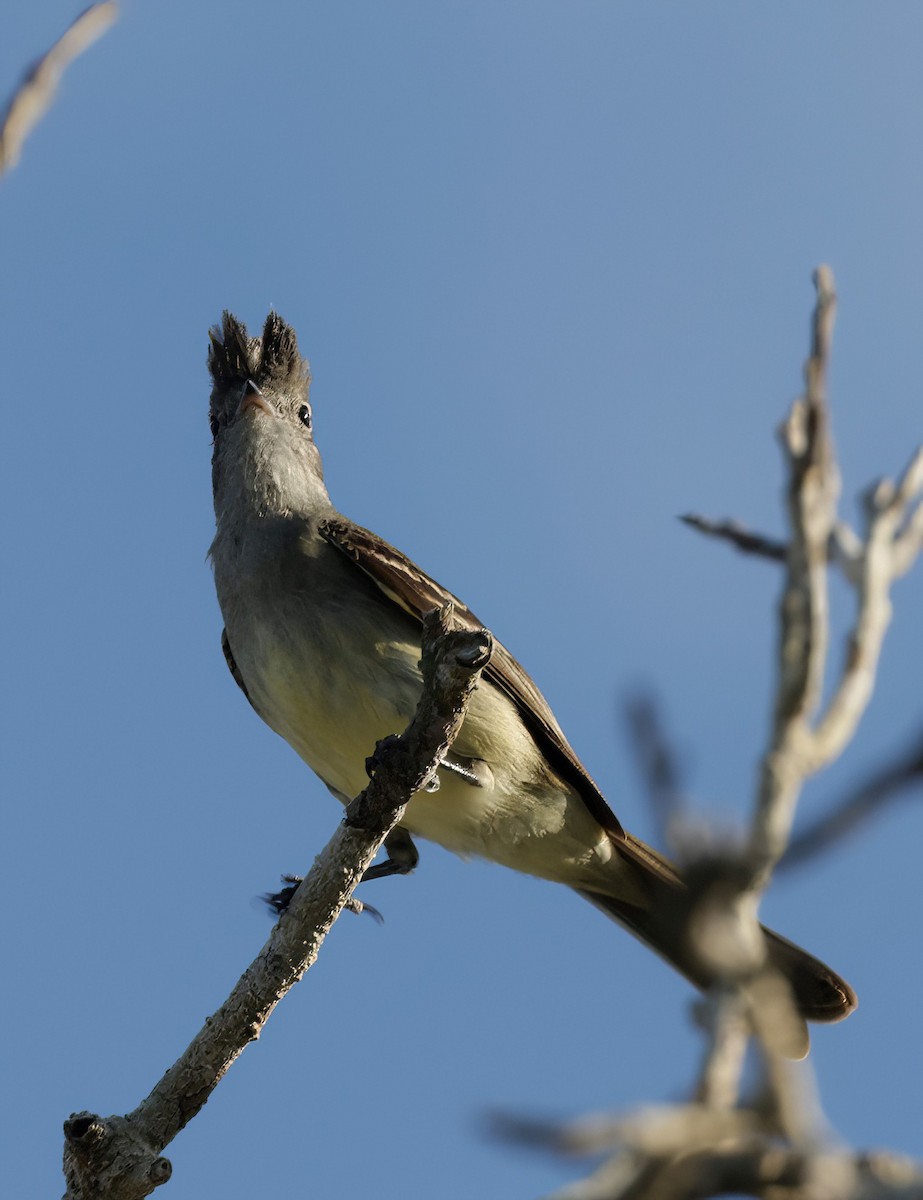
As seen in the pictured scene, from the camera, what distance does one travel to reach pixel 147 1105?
5.46m

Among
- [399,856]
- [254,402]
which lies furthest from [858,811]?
[254,402]

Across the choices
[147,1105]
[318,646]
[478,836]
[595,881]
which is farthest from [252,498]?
[147,1105]

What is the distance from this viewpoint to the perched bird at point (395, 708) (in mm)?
7285

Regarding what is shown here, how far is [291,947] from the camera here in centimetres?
596

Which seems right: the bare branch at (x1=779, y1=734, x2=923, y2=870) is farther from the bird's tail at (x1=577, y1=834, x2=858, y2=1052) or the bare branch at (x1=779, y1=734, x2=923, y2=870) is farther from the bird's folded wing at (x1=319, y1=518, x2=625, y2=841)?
the bird's folded wing at (x1=319, y1=518, x2=625, y2=841)

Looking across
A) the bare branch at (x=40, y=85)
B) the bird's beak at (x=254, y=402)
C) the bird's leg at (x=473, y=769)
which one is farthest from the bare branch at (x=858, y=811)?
the bird's beak at (x=254, y=402)

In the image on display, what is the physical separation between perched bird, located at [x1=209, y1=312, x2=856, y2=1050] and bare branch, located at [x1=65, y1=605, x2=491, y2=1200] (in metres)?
1.06

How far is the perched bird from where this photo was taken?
729 cm

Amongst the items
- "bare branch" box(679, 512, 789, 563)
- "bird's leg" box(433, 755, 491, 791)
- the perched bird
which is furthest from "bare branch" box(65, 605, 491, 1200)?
"bare branch" box(679, 512, 789, 563)

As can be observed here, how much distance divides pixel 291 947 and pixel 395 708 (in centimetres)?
150

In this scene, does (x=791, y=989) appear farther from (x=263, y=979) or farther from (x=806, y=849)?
(x=806, y=849)

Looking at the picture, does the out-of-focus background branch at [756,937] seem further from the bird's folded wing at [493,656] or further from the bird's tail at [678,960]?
the bird's folded wing at [493,656]

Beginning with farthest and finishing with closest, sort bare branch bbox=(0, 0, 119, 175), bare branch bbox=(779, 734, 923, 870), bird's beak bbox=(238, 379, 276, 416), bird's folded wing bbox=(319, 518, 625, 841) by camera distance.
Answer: bird's beak bbox=(238, 379, 276, 416) → bird's folded wing bbox=(319, 518, 625, 841) → bare branch bbox=(0, 0, 119, 175) → bare branch bbox=(779, 734, 923, 870)

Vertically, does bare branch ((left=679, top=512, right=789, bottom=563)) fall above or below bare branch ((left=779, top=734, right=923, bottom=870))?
above
